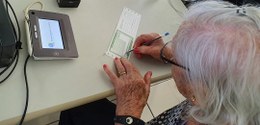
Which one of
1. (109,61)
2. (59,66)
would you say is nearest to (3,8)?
(59,66)

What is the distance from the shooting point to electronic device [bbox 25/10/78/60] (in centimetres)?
88

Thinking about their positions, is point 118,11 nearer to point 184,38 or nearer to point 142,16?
point 142,16

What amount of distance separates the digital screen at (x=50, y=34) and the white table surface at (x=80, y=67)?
0.05 meters

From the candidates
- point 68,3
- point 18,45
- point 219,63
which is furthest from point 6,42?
point 219,63

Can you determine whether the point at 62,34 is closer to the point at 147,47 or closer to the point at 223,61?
the point at 147,47

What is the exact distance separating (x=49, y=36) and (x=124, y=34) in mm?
266

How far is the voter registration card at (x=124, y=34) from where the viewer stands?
40.5 inches

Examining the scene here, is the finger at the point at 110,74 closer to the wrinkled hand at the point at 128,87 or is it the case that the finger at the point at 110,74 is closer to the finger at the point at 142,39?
the wrinkled hand at the point at 128,87

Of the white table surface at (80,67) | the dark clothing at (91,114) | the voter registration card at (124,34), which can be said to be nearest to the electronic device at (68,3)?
the white table surface at (80,67)

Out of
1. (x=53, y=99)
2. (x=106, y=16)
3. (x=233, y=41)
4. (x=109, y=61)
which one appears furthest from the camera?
(x=106, y=16)

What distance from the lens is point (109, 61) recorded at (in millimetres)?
993

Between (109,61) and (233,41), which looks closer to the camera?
(233,41)

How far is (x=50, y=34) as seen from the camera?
3.06ft

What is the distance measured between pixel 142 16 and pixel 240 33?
20.7 inches
